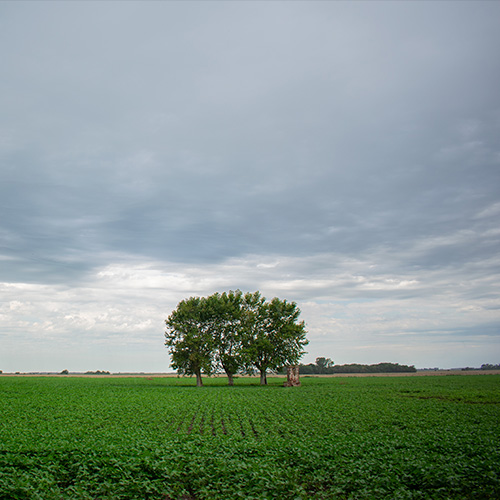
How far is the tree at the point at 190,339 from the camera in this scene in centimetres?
7238

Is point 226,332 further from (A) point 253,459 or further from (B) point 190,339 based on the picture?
(A) point 253,459

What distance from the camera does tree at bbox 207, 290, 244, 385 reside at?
250 ft

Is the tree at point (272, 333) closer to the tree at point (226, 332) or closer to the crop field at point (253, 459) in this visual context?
the tree at point (226, 332)

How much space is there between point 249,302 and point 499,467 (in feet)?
224

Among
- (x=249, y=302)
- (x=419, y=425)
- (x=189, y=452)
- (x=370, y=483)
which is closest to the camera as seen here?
(x=370, y=483)

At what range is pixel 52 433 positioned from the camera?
23.0 meters

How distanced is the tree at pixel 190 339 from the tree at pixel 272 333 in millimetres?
7639

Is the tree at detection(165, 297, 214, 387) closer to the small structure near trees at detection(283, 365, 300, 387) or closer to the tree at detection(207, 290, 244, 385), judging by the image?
the tree at detection(207, 290, 244, 385)

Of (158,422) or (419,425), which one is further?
(158,422)

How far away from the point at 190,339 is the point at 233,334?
30.5 feet

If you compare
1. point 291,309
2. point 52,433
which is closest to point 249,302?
point 291,309

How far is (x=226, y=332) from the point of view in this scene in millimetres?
78062

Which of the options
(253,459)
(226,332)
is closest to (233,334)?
(226,332)

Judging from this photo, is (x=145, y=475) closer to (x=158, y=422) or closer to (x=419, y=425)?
(x=158, y=422)
